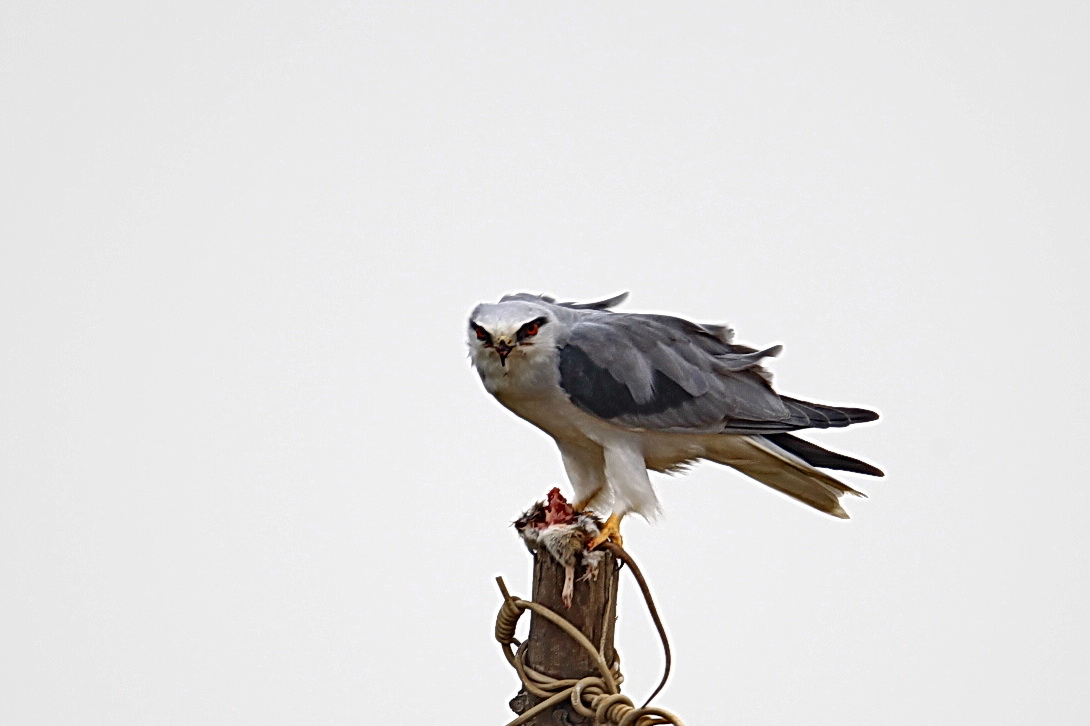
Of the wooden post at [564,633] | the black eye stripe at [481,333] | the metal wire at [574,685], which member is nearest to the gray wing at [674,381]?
the black eye stripe at [481,333]

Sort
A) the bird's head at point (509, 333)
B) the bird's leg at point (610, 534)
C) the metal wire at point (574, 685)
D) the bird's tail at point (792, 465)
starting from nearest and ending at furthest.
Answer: the metal wire at point (574, 685)
the bird's leg at point (610, 534)
the bird's head at point (509, 333)
the bird's tail at point (792, 465)

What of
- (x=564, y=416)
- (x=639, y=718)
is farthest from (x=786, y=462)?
(x=639, y=718)

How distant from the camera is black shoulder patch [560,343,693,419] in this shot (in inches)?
161

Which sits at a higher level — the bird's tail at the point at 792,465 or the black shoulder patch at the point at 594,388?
the black shoulder patch at the point at 594,388

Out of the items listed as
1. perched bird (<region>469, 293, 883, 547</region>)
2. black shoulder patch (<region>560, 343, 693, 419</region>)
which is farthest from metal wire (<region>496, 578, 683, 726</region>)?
black shoulder patch (<region>560, 343, 693, 419</region>)

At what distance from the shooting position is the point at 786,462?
4.38 m

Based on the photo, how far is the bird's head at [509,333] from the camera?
4.03 metres

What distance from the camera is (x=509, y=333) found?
158 inches

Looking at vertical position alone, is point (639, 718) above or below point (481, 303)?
below

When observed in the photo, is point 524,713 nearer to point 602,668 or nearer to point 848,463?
point 602,668

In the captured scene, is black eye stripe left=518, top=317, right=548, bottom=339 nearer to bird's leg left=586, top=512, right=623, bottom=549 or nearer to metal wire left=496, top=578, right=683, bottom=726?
bird's leg left=586, top=512, right=623, bottom=549

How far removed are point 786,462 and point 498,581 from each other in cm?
133

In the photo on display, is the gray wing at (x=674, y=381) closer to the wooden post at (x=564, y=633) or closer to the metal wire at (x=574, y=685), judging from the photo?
the wooden post at (x=564, y=633)

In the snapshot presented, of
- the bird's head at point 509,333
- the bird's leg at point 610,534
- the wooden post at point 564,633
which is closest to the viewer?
the wooden post at point 564,633
